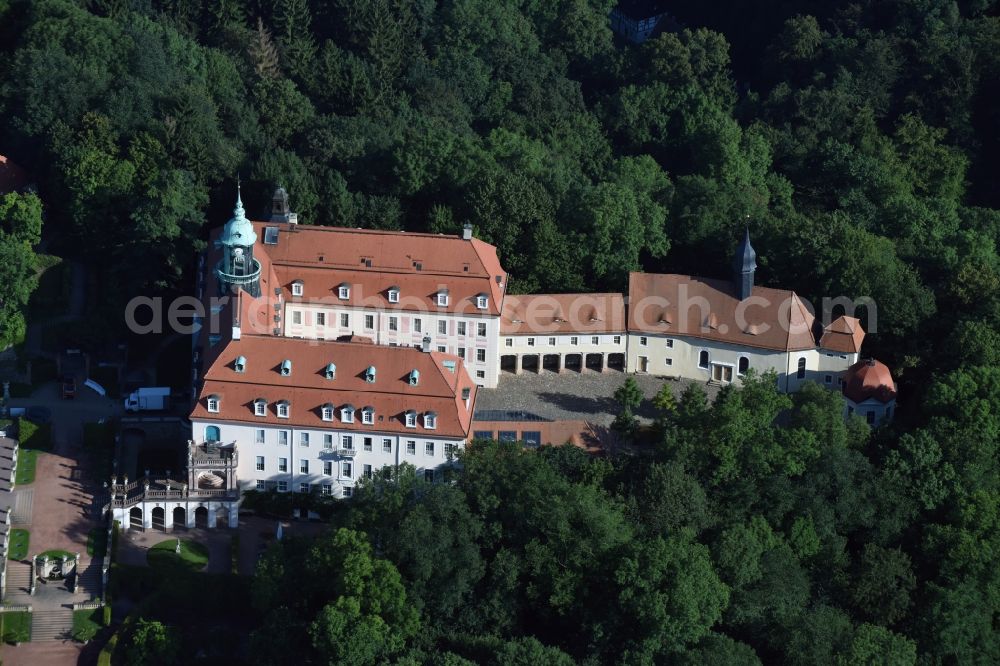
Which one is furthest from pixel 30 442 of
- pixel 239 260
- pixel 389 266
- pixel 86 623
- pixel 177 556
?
pixel 389 266

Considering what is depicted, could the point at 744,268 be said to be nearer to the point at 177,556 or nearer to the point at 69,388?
the point at 177,556

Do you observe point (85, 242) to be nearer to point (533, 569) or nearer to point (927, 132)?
point (533, 569)

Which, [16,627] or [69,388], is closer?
[16,627]

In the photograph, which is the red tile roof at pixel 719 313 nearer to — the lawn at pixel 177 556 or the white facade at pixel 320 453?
the white facade at pixel 320 453

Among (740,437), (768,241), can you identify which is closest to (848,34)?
(768,241)

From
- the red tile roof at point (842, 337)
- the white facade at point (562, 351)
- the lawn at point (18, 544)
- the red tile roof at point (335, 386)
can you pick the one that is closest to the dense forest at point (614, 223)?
the red tile roof at point (842, 337)

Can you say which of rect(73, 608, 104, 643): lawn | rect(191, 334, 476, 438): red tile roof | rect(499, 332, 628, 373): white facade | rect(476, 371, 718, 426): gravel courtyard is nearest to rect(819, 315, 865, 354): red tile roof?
rect(476, 371, 718, 426): gravel courtyard
